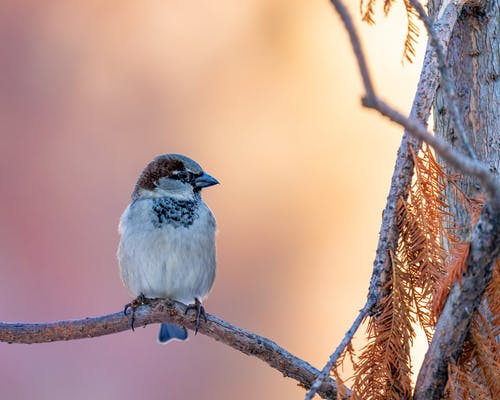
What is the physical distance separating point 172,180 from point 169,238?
284 mm

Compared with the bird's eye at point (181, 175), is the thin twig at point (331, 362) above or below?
below

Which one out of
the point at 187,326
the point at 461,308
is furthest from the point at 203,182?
the point at 461,308

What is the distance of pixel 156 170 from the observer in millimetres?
2932

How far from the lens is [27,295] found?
4.75 m

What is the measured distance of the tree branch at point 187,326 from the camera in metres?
1.87

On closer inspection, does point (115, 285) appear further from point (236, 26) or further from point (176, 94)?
point (236, 26)

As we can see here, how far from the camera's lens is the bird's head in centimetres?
288

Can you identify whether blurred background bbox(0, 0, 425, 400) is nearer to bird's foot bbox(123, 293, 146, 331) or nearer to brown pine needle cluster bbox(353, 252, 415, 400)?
bird's foot bbox(123, 293, 146, 331)

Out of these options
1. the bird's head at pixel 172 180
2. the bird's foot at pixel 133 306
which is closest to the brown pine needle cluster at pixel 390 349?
the bird's foot at pixel 133 306

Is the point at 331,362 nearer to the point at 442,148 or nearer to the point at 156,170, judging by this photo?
the point at 442,148

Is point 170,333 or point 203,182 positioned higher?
point 203,182

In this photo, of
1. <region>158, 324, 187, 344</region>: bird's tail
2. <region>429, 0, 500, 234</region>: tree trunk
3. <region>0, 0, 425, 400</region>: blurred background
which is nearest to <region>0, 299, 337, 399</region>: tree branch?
<region>429, 0, 500, 234</region>: tree trunk

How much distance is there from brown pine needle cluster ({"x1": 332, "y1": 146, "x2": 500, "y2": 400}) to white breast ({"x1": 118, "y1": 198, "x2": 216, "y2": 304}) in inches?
43.5

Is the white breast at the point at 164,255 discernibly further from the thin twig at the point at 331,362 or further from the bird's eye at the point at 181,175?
the thin twig at the point at 331,362
